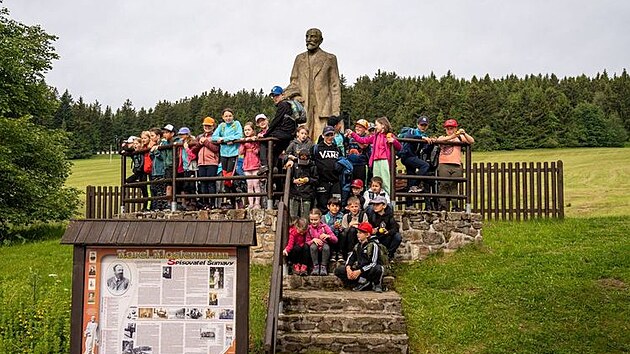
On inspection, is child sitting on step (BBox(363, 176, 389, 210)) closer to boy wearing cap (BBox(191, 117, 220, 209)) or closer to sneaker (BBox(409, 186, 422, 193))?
sneaker (BBox(409, 186, 422, 193))

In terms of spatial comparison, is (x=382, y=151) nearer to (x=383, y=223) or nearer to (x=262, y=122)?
(x=383, y=223)

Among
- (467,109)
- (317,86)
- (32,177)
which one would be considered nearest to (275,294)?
(317,86)

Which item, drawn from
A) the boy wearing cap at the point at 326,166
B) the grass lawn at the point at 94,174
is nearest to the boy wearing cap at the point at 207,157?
the boy wearing cap at the point at 326,166

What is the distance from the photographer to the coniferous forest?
2163 inches

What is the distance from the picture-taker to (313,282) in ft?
31.5

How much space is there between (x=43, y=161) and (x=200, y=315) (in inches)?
662

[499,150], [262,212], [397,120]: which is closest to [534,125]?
[499,150]

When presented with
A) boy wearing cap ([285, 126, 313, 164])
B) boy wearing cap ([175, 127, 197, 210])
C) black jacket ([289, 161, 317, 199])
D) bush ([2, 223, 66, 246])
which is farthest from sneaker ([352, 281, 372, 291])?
bush ([2, 223, 66, 246])

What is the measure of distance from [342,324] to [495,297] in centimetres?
238

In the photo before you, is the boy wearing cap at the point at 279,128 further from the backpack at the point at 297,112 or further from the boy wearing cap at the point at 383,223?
the boy wearing cap at the point at 383,223

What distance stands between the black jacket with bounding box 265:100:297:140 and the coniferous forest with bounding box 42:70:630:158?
3915 centimetres

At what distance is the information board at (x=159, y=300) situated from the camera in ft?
19.2

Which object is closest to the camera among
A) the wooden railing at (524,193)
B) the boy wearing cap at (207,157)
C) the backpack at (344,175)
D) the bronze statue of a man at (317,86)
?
the backpack at (344,175)

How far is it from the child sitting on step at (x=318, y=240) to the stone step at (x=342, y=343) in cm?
157
